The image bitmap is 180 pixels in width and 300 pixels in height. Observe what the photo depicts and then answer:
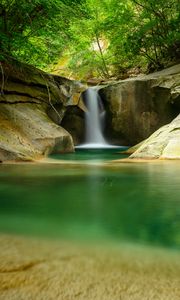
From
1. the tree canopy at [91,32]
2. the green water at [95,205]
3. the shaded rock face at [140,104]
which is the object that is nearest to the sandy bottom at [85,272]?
the green water at [95,205]

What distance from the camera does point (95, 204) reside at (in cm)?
361

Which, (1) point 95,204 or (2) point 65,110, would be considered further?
(2) point 65,110

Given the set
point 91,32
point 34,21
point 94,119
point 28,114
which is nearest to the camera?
point 34,21

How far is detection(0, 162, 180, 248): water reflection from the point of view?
2646mm

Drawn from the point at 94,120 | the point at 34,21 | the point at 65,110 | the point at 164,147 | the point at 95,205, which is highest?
the point at 34,21

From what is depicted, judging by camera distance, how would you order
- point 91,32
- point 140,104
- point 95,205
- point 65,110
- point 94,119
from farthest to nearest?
point 91,32, point 94,119, point 140,104, point 65,110, point 95,205

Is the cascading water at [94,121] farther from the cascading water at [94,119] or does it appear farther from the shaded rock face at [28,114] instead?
the shaded rock face at [28,114]

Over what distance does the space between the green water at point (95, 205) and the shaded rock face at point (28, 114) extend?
2409 millimetres

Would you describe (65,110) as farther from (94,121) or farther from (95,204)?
(95,204)

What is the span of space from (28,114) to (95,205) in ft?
22.8

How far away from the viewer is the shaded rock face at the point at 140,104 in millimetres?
12852

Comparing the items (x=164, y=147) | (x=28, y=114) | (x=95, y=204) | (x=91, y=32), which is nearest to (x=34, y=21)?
(x=28, y=114)

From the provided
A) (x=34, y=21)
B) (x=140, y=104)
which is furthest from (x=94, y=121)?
(x=34, y=21)

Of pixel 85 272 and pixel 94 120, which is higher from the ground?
pixel 94 120
